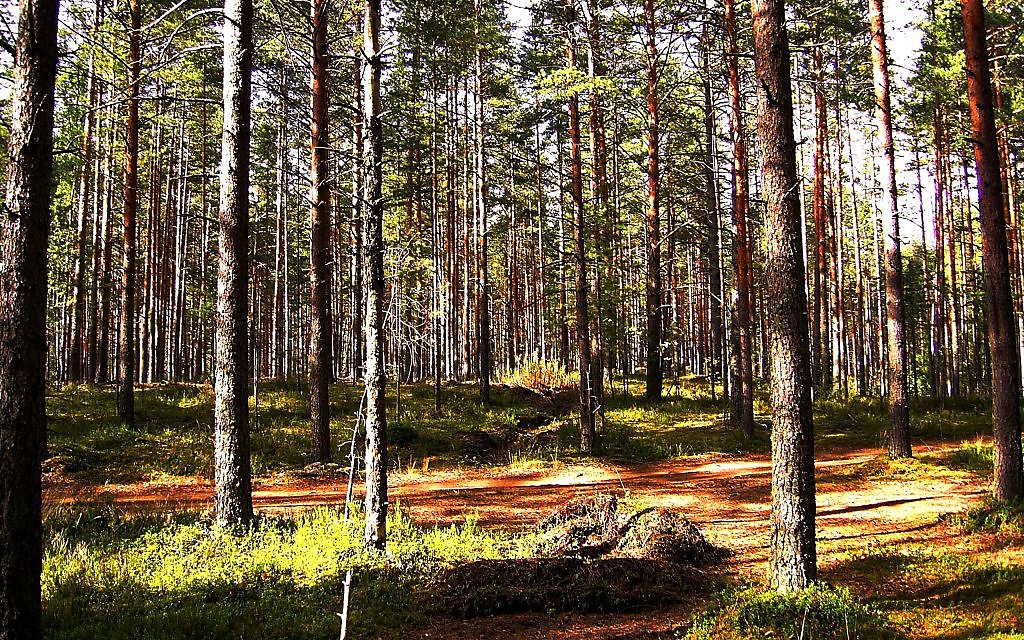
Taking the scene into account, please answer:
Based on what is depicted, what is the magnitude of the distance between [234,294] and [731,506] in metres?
8.21

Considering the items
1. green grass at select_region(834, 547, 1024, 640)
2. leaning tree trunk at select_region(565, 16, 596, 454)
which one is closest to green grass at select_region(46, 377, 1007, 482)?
leaning tree trunk at select_region(565, 16, 596, 454)

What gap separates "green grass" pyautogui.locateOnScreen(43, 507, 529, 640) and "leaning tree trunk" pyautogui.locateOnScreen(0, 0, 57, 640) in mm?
930

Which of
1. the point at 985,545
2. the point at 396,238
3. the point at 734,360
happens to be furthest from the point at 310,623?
the point at 396,238

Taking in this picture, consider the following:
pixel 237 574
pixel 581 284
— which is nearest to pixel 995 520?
pixel 581 284

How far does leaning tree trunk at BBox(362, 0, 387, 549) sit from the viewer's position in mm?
7176

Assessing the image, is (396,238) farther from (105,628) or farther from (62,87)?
(105,628)

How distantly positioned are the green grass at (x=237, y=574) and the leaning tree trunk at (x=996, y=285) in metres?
7.00

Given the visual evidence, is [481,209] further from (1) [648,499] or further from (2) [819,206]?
(1) [648,499]

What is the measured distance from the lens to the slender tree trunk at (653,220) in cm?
1899

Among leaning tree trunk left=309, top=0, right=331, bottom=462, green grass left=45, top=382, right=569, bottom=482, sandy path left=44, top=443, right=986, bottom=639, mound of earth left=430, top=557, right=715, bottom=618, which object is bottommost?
sandy path left=44, top=443, right=986, bottom=639

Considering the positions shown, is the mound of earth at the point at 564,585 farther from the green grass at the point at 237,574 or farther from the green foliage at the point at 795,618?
the green foliage at the point at 795,618

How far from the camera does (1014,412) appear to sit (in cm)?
865

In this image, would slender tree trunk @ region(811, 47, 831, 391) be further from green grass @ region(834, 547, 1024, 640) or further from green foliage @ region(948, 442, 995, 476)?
green grass @ region(834, 547, 1024, 640)

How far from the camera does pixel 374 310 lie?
718 cm
